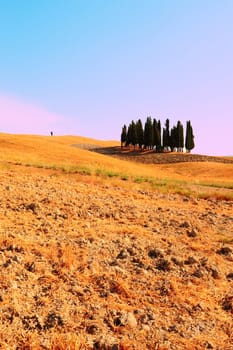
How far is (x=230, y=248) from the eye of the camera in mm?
10250

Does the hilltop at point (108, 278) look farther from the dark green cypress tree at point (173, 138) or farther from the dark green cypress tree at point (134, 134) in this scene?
the dark green cypress tree at point (134, 134)

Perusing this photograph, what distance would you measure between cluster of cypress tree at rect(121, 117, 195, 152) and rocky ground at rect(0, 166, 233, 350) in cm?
8138

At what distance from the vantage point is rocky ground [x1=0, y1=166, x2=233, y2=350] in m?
5.75

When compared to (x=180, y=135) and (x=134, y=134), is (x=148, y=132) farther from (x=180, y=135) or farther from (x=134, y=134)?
(x=180, y=135)

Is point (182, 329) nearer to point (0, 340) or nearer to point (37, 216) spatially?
point (0, 340)

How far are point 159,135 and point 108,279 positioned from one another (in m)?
89.6

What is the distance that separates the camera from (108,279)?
749 centimetres

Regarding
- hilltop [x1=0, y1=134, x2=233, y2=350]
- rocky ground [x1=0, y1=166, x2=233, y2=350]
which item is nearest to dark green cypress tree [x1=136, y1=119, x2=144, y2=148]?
hilltop [x1=0, y1=134, x2=233, y2=350]

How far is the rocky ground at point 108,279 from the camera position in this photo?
5.75 meters

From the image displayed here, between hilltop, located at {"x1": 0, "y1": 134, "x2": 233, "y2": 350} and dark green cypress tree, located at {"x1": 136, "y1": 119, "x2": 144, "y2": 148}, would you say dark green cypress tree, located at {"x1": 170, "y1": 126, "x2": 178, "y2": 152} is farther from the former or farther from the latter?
hilltop, located at {"x1": 0, "y1": 134, "x2": 233, "y2": 350}

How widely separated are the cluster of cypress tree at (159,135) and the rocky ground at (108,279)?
81383 mm

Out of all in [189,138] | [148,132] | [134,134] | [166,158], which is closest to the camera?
[166,158]

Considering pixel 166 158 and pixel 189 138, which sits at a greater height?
pixel 189 138

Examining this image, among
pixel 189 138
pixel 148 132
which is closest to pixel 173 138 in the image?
pixel 189 138
